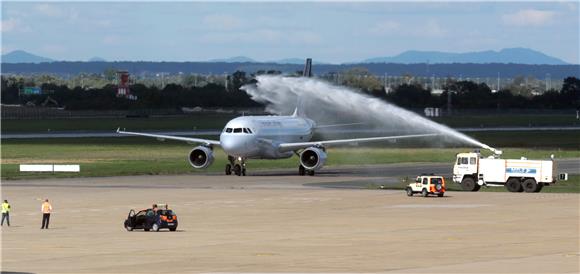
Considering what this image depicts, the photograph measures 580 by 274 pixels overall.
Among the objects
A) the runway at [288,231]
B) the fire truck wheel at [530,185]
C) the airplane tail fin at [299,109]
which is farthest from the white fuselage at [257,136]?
the fire truck wheel at [530,185]

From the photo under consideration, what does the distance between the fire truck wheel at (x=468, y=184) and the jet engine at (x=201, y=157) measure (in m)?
22.6

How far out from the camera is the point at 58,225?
6212cm

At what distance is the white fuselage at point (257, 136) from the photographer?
95.8 meters

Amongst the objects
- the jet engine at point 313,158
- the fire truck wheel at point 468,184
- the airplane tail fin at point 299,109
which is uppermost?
the airplane tail fin at point 299,109

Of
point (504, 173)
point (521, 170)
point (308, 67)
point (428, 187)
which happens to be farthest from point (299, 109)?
point (428, 187)

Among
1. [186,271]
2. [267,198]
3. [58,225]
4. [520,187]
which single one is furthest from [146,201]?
[186,271]

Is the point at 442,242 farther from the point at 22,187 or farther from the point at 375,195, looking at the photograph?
the point at 22,187

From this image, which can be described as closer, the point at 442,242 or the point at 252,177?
the point at 442,242

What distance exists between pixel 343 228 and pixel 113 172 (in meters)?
44.1

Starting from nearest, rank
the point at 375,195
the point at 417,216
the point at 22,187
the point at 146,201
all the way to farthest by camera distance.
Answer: the point at 417,216 → the point at 146,201 → the point at 375,195 → the point at 22,187

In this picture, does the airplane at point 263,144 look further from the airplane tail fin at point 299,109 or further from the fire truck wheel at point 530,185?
the fire truck wheel at point 530,185

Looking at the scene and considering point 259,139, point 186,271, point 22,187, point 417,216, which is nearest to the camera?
point 186,271

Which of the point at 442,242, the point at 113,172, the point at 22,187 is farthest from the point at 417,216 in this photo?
the point at 113,172

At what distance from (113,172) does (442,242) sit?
5142 cm
